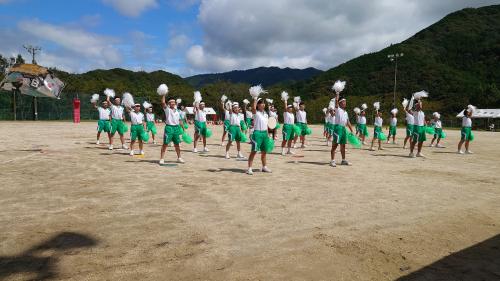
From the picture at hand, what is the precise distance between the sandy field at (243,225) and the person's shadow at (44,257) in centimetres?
2

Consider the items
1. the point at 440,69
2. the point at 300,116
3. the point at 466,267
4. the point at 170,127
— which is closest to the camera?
the point at 466,267

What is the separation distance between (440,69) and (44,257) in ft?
393

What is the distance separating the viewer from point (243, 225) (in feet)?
19.8

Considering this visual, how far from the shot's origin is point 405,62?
119562mm

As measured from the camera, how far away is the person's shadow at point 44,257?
4.29 m

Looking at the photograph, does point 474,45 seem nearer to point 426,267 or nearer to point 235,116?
point 235,116

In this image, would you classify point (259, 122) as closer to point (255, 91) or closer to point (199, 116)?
point (255, 91)

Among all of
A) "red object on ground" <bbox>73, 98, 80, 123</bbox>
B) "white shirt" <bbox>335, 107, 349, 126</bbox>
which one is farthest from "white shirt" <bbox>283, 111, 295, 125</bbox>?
"red object on ground" <bbox>73, 98, 80, 123</bbox>

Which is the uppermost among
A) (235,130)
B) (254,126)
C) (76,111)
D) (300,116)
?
(76,111)

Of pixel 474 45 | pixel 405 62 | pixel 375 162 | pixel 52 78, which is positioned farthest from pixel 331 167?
pixel 474 45

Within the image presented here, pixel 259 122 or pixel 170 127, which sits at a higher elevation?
pixel 259 122

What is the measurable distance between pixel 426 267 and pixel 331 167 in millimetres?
7832

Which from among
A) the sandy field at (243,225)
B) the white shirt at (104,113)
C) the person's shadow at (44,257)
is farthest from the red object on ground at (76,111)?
the person's shadow at (44,257)

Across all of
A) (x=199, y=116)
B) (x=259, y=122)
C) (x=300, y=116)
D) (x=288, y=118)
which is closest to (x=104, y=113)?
(x=199, y=116)
